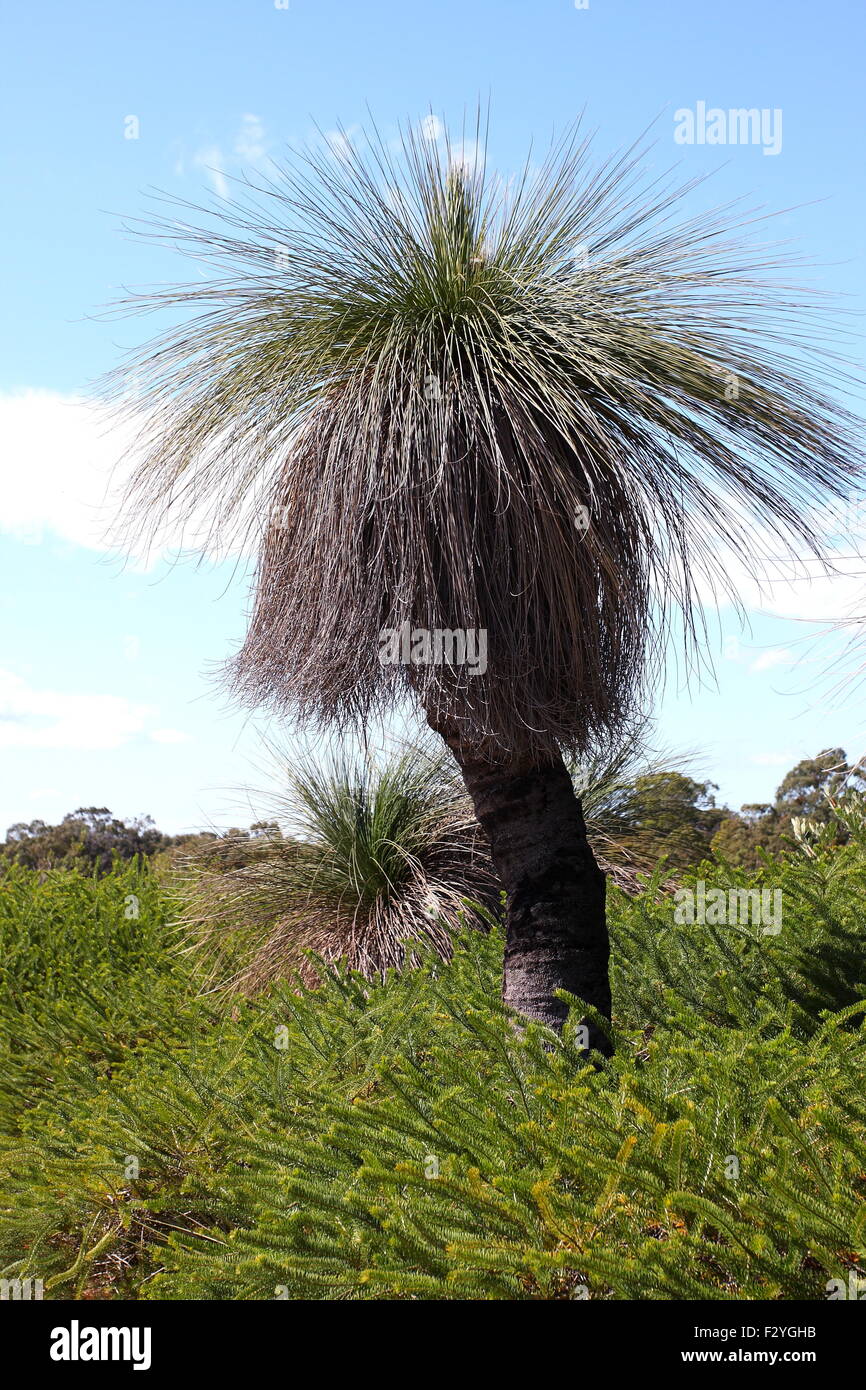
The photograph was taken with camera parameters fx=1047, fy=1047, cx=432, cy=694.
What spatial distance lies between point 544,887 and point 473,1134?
4.70ft

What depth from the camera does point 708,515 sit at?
473 cm

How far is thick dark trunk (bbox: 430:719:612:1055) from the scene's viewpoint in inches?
172

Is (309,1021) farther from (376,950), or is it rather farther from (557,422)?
(557,422)

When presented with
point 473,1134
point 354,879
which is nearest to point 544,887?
point 473,1134

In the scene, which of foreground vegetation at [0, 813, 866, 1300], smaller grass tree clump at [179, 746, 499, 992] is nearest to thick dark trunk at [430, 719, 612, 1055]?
foreground vegetation at [0, 813, 866, 1300]

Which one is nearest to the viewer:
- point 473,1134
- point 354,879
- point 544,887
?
point 473,1134

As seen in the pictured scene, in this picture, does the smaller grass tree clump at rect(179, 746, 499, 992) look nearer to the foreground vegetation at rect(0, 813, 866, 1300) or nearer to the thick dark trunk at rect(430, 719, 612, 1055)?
the foreground vegetation at rect(0, 813, 866, 1300)

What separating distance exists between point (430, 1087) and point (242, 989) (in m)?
3.93

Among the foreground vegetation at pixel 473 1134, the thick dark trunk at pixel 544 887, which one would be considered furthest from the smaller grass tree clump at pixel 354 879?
the thick dark trunk at pixel 544 887

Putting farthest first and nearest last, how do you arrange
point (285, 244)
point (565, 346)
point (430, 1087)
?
point (285, 244) → point (565, 346) → point (430, 1087)

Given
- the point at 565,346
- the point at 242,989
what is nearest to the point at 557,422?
the point at 565,346

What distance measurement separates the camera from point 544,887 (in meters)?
4.48

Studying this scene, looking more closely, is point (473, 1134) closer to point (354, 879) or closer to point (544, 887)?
point (544, 887)

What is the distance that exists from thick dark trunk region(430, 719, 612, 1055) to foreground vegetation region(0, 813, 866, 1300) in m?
0.25
